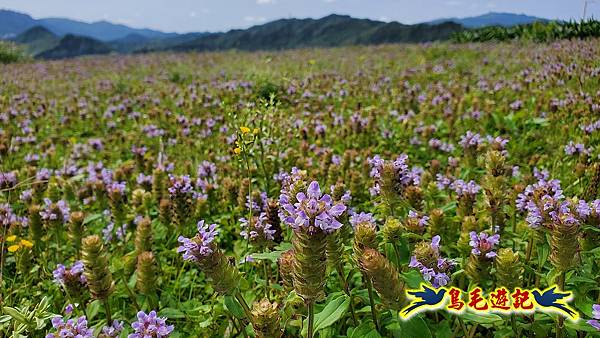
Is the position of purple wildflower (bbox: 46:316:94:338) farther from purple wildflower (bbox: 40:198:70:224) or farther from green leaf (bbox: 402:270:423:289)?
purple wildflower (bbox: 40:198:70:224)

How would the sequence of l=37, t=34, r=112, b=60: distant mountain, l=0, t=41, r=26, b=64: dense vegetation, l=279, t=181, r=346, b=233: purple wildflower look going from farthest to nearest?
l=37, t=34, r=112, b=60: distant mountain → l=0, t=41, r=26, b=64: dense vegetation → l=279, t=181, r=346, b=233: purple wildflower

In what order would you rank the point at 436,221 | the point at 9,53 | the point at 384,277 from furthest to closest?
the point at 9,53
the point at 436,221
the point at 384,277

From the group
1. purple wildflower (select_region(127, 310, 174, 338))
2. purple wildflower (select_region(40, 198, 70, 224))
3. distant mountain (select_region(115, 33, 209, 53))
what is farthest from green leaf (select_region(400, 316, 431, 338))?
distant mountain (select_region(115, 33, 209, 53))

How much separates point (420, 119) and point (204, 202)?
322 cm

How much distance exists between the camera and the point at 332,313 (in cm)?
163

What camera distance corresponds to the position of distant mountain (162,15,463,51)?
40.5 m

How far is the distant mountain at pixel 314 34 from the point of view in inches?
1593

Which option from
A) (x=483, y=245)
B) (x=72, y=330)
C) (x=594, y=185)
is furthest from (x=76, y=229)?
(x=594, y=185)

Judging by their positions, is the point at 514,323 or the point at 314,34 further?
the point at 314,34

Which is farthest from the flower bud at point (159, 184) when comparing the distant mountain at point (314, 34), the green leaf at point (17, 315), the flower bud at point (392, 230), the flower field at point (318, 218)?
the distant mountain at point (314, 34)

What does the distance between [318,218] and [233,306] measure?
22.1 inches

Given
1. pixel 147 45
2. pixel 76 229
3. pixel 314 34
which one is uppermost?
pixel 76 229

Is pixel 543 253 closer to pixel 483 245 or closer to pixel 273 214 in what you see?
pixel 483 245

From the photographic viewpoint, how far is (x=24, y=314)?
186 centimetres
